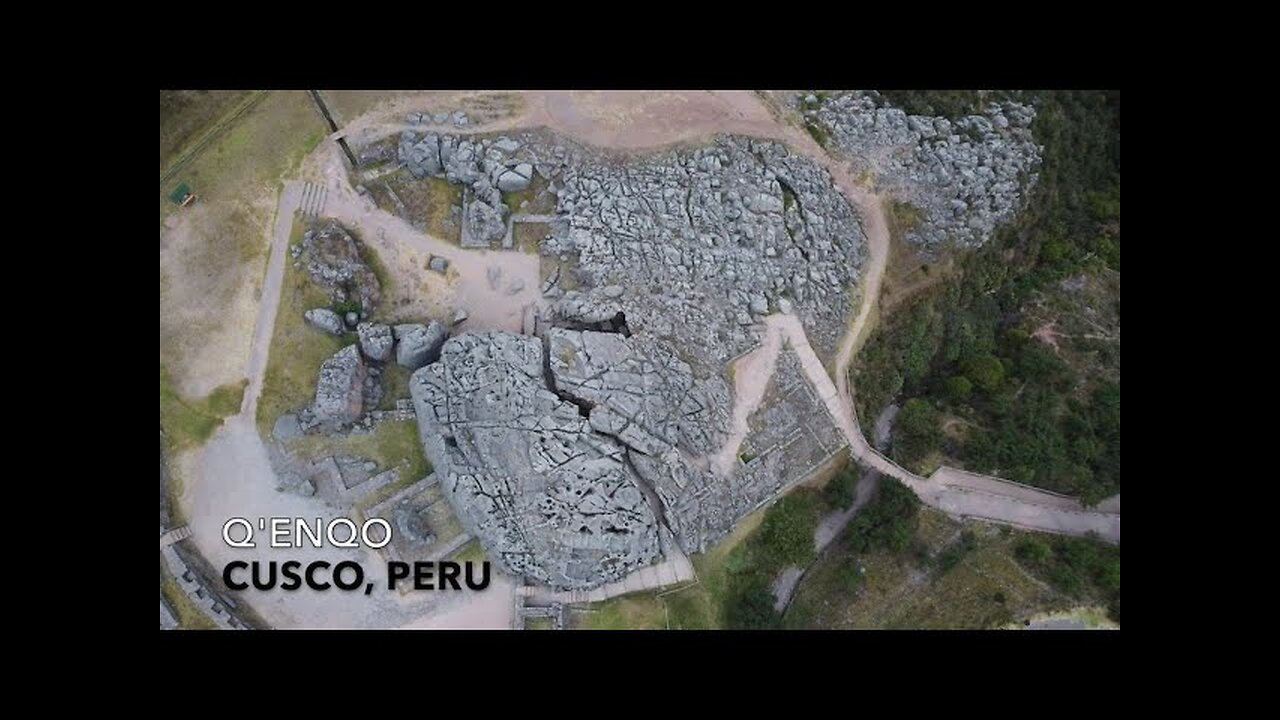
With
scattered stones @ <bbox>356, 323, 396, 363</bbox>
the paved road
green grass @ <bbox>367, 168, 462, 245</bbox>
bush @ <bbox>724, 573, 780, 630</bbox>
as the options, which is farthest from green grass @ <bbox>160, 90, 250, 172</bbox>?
bush @ <bbox>724, 573, 780, 630</bbox>

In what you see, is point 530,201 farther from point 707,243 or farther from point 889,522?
point 889,522

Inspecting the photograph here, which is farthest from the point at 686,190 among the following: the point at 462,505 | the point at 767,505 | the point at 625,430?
the point at 462,505

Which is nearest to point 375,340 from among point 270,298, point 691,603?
point 270,298

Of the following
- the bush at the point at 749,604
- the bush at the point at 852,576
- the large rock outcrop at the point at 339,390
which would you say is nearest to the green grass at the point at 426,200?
the large rock outcrop at the point at 339,390

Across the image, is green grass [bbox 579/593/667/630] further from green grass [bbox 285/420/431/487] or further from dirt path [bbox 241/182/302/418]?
dirt path [bbox 241/182/302/418]

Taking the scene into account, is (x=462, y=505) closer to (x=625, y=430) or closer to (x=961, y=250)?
(x=625, y=430)

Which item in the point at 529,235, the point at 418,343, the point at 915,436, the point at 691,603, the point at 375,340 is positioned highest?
the point at 529,235
